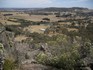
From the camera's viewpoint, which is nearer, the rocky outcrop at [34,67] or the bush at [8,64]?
the bush at [8,64]

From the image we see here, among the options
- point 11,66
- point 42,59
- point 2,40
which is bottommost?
point 42,59

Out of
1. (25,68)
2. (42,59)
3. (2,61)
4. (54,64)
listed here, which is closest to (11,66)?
(2,61)

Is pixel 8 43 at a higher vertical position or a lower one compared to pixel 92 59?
higher

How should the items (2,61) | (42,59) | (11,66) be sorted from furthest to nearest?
(42,59), (11,66), (2,61)

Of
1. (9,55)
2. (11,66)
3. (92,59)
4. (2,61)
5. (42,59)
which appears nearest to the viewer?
(2,61)

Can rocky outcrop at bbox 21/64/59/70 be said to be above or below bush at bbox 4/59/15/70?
below

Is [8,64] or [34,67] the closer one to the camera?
[8,64]

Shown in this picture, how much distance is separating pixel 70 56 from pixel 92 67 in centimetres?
344

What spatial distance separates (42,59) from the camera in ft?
84.1

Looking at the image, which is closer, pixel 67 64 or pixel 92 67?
pixel 92 67

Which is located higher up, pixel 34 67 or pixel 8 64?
pixel 8 64

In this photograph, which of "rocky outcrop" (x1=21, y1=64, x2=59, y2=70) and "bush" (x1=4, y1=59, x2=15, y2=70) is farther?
"rocky outcrop" (x1=21, y1=64, x2=59, y2=70)

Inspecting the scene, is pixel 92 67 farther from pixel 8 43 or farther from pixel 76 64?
pixel 8 43

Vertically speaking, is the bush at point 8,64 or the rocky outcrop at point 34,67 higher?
the bush at point 8,64
